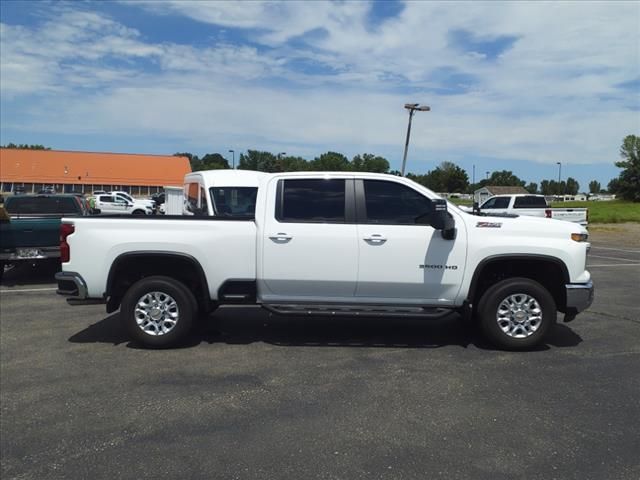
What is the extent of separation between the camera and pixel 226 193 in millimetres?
10891

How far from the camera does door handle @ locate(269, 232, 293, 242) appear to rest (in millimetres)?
5859

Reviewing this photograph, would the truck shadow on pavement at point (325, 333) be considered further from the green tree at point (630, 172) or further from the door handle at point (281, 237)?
the green tree at point (630, 172)

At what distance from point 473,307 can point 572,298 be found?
1.03 metres

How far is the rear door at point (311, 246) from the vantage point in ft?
19.2

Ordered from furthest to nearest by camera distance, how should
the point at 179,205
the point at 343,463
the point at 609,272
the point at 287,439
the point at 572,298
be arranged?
the point at 179,205
the point at 609,272
the point at 572,298
the point at 287,439
the point at 343,463

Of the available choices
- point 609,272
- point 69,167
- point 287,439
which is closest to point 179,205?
point 609,272

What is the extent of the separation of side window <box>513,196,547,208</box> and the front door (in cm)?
1797

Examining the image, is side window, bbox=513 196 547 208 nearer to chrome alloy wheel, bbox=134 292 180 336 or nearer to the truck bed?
the truck bed

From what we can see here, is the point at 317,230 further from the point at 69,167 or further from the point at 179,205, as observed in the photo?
the point at 69,167

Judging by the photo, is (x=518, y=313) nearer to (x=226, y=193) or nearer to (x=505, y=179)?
(x=226, y=193)

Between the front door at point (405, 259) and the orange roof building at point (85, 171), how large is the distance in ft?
258

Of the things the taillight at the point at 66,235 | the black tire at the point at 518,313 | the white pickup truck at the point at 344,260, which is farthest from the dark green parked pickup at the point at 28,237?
the black tire at the point at 518,313

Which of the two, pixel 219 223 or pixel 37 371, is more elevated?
pixel 219 223

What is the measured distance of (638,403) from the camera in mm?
4477
